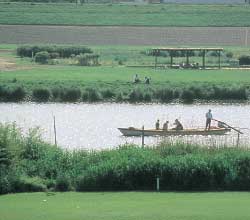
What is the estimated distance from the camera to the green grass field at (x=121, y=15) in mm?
97312

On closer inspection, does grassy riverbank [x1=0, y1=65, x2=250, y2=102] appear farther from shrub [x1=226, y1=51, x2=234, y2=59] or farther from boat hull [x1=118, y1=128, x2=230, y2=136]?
shrub [x1=226, y1=51, x2=234, y2=59]

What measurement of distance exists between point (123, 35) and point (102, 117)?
3920 centimetres

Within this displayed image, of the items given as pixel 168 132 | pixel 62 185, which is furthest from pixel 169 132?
pixel 62 185

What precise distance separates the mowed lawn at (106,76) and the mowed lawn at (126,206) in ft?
101

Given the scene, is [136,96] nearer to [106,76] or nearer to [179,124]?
[106,76]

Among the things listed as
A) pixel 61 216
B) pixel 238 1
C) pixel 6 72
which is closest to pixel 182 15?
pixel 238 1

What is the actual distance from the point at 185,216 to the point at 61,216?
9.78 feet

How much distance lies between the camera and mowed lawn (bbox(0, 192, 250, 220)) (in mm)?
24547

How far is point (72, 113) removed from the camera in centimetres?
5419

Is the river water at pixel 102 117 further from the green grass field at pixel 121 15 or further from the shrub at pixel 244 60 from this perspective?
the green grass field at pixel 121 15

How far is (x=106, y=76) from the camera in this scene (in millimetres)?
64875

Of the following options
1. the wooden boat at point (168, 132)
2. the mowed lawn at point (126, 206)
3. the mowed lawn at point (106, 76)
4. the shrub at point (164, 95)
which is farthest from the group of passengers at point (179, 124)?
the mowed lawn at point (126, 206)

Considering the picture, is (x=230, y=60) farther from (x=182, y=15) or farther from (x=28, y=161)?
(x=28, y=161)

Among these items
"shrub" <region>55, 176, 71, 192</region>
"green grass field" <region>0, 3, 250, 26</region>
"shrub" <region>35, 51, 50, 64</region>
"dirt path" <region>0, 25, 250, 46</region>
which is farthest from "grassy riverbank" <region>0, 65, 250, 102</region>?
"green grass field" <region>0, 3, 250, 26</region>
